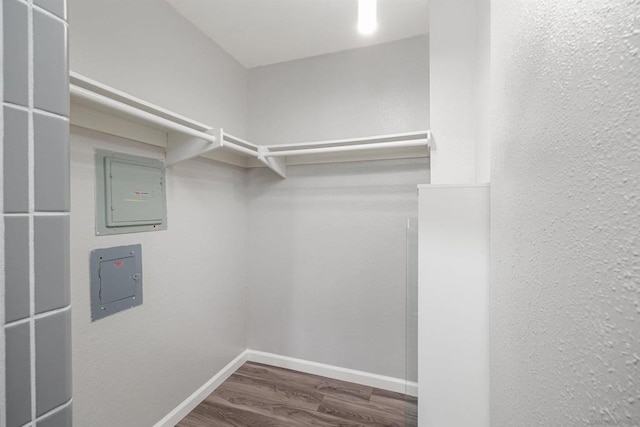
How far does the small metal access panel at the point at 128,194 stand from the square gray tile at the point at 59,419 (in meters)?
1.15

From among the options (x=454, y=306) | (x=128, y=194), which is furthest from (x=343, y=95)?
(x=454, y=306)

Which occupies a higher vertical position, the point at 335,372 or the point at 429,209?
the point at 429,209

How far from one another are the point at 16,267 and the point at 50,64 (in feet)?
0.82

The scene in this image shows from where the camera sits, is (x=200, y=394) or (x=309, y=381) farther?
(x=309, y=381)

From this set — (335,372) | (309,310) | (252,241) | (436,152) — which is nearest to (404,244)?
(436,152)

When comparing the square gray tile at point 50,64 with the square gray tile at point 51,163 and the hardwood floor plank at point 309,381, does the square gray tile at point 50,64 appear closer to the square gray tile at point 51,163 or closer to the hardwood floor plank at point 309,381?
the square gray tile at point 51,163

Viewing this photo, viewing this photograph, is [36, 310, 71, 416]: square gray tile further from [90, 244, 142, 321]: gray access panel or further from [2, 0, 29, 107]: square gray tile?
[90, 244, 142, 321]: gray access panel

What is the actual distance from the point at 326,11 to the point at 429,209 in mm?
1446

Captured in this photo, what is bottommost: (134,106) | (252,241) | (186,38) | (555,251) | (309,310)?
(309,310)

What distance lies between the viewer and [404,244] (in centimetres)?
189

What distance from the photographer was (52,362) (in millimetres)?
324

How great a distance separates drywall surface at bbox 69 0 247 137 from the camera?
1188 millimetres

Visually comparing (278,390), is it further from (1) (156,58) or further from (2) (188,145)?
(1) (156,58)

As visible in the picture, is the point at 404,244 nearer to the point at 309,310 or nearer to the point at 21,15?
the point at 309,310
